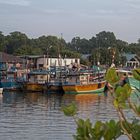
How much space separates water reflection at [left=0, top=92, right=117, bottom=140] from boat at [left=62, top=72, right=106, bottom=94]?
23.0ft

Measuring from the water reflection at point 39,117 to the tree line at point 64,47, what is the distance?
23.1 metres

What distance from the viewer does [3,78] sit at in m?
53.9

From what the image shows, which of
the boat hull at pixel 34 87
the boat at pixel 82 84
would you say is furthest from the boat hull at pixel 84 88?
the boat hull at pixel 34 87

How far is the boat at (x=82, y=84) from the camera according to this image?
160 feet

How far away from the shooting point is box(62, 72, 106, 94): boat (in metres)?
48.7

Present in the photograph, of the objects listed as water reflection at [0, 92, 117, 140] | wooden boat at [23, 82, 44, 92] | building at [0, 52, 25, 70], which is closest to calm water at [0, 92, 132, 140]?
water reflection at [0, 92, 117, 140]

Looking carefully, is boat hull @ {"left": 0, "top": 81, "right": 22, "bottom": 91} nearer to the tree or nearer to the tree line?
the tree line

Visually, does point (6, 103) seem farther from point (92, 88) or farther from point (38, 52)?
point (38, 52)

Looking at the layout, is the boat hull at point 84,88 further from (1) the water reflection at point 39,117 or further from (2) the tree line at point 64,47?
(2) the tree line at point 64,47

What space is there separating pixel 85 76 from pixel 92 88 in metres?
1.70

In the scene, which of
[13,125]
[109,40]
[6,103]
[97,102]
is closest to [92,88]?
→ [97,102]

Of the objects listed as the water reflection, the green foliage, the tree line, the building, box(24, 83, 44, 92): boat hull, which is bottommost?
the water reflection

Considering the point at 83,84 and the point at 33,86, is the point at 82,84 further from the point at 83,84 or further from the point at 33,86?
the point at 33,86

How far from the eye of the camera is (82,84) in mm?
49031
